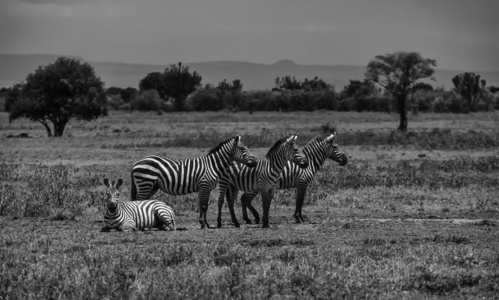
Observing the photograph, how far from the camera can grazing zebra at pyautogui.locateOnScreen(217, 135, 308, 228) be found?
1634 centimetres

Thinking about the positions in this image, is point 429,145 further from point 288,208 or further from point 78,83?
point 78,83

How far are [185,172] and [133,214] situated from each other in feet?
5.86

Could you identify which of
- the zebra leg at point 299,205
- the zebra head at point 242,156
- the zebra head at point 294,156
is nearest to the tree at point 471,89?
the zebra leg at point 299,205

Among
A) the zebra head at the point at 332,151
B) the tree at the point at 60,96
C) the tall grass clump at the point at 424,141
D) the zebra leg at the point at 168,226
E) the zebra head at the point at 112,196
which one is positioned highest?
the tree at the point at 60,96

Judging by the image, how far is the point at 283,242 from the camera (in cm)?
1317

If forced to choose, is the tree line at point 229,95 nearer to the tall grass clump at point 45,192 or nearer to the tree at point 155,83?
the tree at point 155,83

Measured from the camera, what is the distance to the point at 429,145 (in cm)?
3594

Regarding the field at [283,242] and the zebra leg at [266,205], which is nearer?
the field at [283,242]

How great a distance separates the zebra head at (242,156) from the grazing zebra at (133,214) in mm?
1840

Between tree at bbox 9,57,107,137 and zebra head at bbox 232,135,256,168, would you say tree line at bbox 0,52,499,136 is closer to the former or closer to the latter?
tree at bbox 9,57,107,137

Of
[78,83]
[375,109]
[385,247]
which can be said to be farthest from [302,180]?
[375,109]

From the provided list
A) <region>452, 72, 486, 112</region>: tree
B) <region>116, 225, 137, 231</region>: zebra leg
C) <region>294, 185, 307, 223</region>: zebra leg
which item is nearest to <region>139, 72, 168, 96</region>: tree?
<region>452, 72, 486, 112</region>: tree

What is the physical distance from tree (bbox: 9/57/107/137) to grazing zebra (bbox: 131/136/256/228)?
33.1 m

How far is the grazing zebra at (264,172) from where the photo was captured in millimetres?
16344
